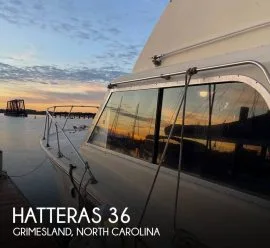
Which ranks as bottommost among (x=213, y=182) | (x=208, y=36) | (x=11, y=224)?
(x=11, y=224)

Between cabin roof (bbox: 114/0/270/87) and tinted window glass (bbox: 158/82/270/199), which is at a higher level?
cabin roof (bbox: 114/0/270/87)

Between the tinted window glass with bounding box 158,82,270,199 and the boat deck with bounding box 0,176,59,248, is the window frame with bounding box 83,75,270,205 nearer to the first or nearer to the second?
the tinted window glass with bounding box 158,82,270,199

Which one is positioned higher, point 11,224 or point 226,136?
point 226,136

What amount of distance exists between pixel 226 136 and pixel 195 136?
41 centimetres

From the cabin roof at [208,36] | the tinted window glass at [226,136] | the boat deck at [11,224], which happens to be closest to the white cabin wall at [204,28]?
the cabin roof at [208,36]

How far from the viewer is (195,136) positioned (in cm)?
374

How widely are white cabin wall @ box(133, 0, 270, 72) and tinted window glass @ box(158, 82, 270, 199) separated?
60 cm

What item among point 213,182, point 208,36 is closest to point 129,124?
point 208,36

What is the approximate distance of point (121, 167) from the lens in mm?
4840

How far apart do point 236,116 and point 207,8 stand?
73.5 inches

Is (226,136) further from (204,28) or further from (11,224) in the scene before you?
(11,224)

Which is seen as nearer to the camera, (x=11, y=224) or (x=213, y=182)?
(x=213, y=182)

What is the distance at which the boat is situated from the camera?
310cm

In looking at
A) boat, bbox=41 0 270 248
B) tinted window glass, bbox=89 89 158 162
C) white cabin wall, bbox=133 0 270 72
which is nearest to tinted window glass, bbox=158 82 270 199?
boat, bbox=41 0 270 248
